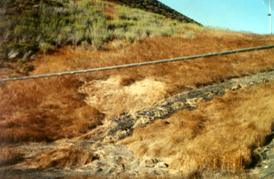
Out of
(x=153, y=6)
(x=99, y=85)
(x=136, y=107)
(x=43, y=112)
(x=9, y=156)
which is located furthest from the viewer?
(x=153, y=6)

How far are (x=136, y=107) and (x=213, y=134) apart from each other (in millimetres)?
6787

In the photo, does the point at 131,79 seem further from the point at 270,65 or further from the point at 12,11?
the point at 12,11

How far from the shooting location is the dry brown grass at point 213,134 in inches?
524

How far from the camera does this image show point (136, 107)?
2169 cm

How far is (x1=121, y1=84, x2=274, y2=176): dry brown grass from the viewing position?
1331 cm

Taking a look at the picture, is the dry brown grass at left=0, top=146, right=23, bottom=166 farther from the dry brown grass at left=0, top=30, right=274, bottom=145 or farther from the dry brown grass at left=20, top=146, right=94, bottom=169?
the dry brown grass at left=0, top=30, right=274, bottom=145

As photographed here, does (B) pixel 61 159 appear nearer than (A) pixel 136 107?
Yes

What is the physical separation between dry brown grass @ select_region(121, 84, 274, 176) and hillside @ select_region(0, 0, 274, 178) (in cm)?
4

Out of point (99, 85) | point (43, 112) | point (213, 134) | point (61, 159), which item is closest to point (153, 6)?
point (99, 85)

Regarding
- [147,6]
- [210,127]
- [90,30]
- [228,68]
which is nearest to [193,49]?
[228,68]

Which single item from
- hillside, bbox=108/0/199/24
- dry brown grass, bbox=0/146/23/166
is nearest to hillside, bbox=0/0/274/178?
dry brown grass, bbox=0/146/23/166

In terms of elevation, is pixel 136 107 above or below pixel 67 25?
below

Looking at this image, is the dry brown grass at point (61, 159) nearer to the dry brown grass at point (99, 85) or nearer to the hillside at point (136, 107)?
the hillside at point (136, 107)

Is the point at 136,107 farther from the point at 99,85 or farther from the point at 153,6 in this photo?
the point at 153,6
